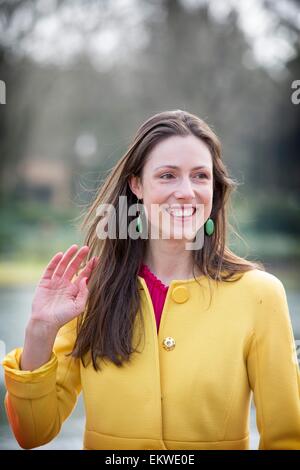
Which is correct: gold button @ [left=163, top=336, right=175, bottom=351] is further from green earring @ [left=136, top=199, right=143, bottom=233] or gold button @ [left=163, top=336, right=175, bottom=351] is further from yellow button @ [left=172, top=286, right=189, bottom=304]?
green earring @ [left=136, top=199, right=143, bottom=233]

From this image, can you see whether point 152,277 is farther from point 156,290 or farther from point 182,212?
point 182,212

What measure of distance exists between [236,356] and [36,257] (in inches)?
426

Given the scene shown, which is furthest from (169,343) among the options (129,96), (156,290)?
(129,96)

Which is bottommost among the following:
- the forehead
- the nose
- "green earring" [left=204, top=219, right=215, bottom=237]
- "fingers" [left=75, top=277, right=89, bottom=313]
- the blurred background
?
"fingers" [left=75, top=277, right=89, bottom=313]

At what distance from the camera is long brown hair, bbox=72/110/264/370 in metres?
1.81

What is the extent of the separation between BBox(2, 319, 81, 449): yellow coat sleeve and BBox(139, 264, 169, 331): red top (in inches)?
9.2

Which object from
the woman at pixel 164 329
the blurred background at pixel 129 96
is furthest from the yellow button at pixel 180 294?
the blurred background at pixel 129 96

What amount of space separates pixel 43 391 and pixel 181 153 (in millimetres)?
701

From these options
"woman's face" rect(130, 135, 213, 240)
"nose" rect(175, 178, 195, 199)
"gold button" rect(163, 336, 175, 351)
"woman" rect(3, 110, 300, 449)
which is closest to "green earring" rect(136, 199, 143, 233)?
"woman" rect(3, 110, 300, 449)

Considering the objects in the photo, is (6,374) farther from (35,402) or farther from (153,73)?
(153,73)

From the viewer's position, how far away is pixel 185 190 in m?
1.76

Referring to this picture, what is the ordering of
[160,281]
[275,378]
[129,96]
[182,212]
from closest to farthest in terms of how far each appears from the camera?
[275,378], [182,212], [160,281], [129,96]

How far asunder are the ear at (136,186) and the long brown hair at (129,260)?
0.6 inches
